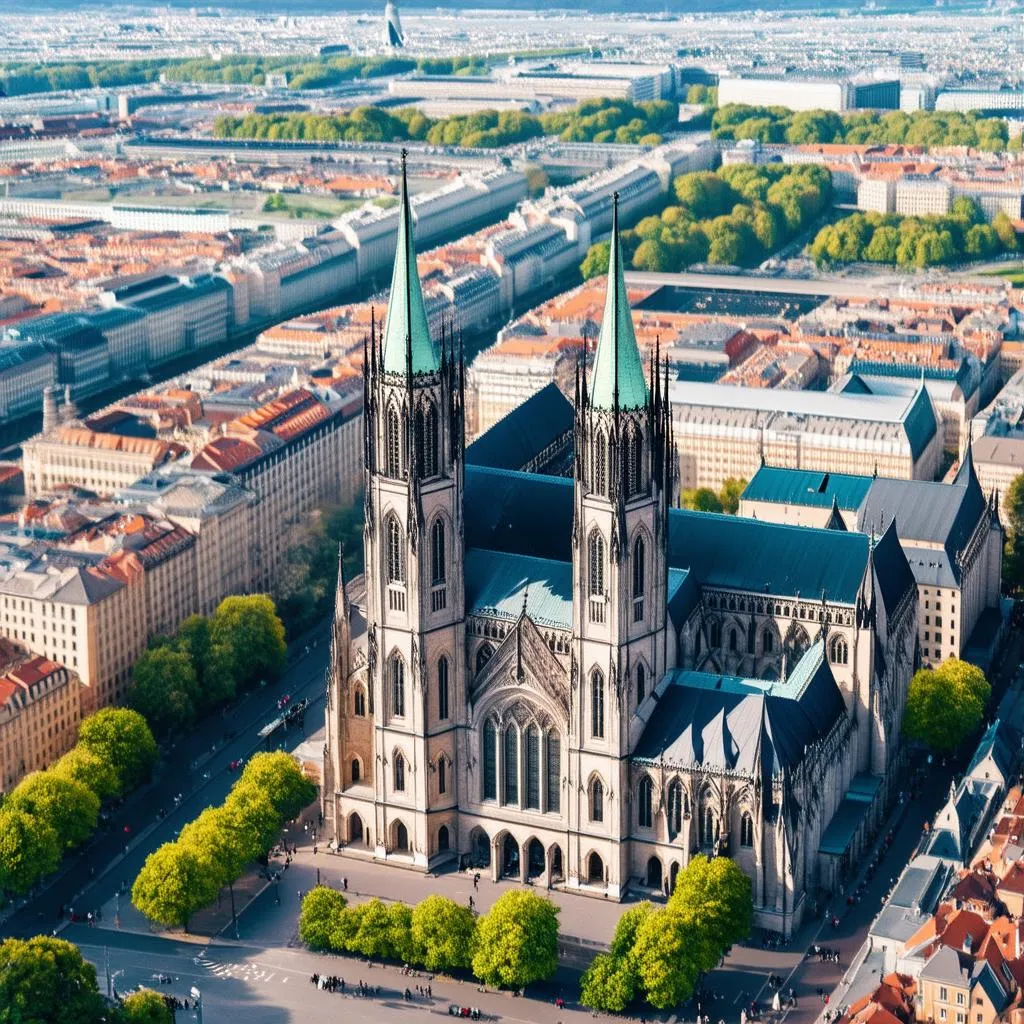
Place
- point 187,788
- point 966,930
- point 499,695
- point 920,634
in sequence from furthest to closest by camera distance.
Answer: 1. point 920,634
2. point 187,788
3. point 499,695
4. point 966,930

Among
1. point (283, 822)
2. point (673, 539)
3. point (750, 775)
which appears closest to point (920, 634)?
point (673, 539)

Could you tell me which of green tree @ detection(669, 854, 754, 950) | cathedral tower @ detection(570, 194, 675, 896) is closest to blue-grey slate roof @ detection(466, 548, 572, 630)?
cathedral tower @ detection(570, 194, 675, 896)

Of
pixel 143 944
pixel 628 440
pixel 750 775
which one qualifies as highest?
pixel 628 440

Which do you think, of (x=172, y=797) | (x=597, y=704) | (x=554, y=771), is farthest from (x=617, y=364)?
(x=172, y=797)

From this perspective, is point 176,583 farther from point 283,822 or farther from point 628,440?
point 628,440

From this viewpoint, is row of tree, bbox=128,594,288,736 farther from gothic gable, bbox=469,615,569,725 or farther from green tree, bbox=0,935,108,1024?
green tree, bbox=0,935,108,1024

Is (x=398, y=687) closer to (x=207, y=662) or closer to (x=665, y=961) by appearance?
(x=665, y=961)
